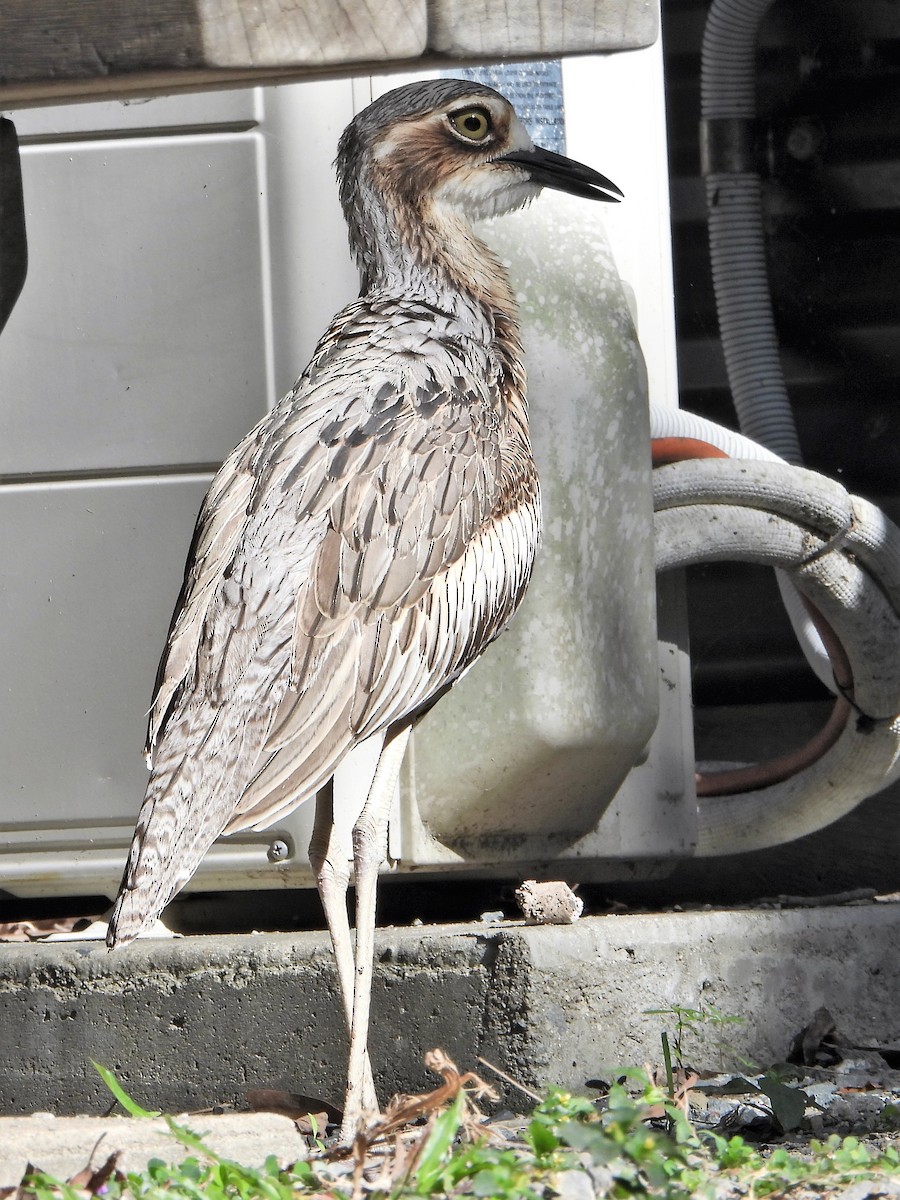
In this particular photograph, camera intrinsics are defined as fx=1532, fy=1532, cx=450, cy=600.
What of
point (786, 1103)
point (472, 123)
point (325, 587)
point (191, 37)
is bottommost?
point (786, 1103)

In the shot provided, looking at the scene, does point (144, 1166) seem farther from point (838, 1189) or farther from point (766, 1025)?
point (766, 1025)

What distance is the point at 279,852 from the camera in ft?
11.3

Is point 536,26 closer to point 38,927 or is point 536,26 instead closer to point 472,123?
point 472,123

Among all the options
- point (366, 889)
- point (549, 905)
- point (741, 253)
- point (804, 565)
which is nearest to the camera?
point (366, 889)

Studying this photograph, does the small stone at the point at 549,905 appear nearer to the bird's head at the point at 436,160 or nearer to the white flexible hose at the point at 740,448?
the white flexible hose at the point at 740,448

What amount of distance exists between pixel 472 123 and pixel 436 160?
0.39 feet

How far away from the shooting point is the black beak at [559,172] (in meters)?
3.30

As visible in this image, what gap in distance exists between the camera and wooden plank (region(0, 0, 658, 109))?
1.92 m

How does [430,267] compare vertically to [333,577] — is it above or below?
above

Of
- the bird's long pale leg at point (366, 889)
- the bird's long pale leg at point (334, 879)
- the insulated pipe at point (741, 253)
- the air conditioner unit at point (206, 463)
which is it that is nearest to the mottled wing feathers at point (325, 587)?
the bird's long pale leg at point (366, 889)

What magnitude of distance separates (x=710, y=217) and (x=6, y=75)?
3442 mm

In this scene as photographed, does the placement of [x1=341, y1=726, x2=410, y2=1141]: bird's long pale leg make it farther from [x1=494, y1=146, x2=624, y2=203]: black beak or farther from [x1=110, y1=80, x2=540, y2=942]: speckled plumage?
[x1=494, y1=146, x2=624, y2=203]: black beak

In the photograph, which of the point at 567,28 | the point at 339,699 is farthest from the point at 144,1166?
the point at 567,28

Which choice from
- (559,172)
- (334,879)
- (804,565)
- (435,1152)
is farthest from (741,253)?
(435,1152)
